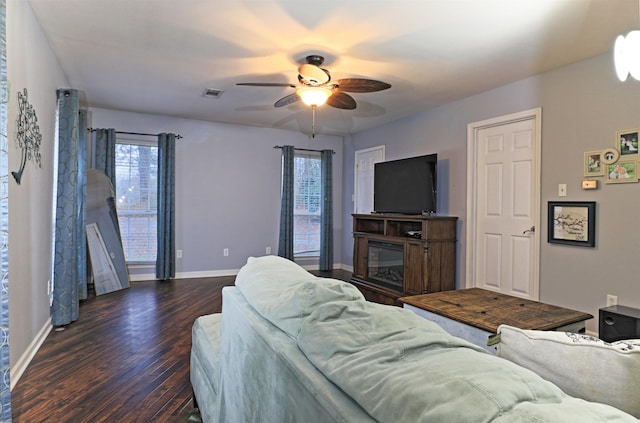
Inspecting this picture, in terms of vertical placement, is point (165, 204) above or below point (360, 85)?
below

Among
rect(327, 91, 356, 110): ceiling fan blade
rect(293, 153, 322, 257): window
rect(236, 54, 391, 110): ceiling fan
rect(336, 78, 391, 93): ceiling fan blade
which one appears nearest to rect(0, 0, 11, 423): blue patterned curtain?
rect(236, 54, 391, 110): ceiling fan

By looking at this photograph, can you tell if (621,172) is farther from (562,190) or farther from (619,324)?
(619,324)

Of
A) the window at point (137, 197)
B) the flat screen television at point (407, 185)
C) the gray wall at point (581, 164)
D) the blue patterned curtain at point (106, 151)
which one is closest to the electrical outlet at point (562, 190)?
the gray wall at point (581, 164)

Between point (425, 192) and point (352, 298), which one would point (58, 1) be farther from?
point (425, 192)

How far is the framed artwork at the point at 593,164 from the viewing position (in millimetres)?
3201

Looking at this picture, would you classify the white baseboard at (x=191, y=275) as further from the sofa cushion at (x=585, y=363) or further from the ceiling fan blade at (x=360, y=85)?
the sofa cushion at (x=585, y=363)

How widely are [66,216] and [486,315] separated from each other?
3488mm

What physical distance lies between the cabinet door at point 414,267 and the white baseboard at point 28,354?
3533 mm

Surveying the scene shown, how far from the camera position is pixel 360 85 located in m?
3.20

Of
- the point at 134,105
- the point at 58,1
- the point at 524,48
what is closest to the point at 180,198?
the point at 134,105

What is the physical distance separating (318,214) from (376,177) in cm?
156

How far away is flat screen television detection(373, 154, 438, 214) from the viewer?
15.1ft

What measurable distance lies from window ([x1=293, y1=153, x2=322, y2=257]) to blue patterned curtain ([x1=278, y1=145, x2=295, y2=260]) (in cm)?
27

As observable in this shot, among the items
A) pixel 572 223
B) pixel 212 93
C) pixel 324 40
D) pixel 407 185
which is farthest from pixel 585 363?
pixel 212 93
